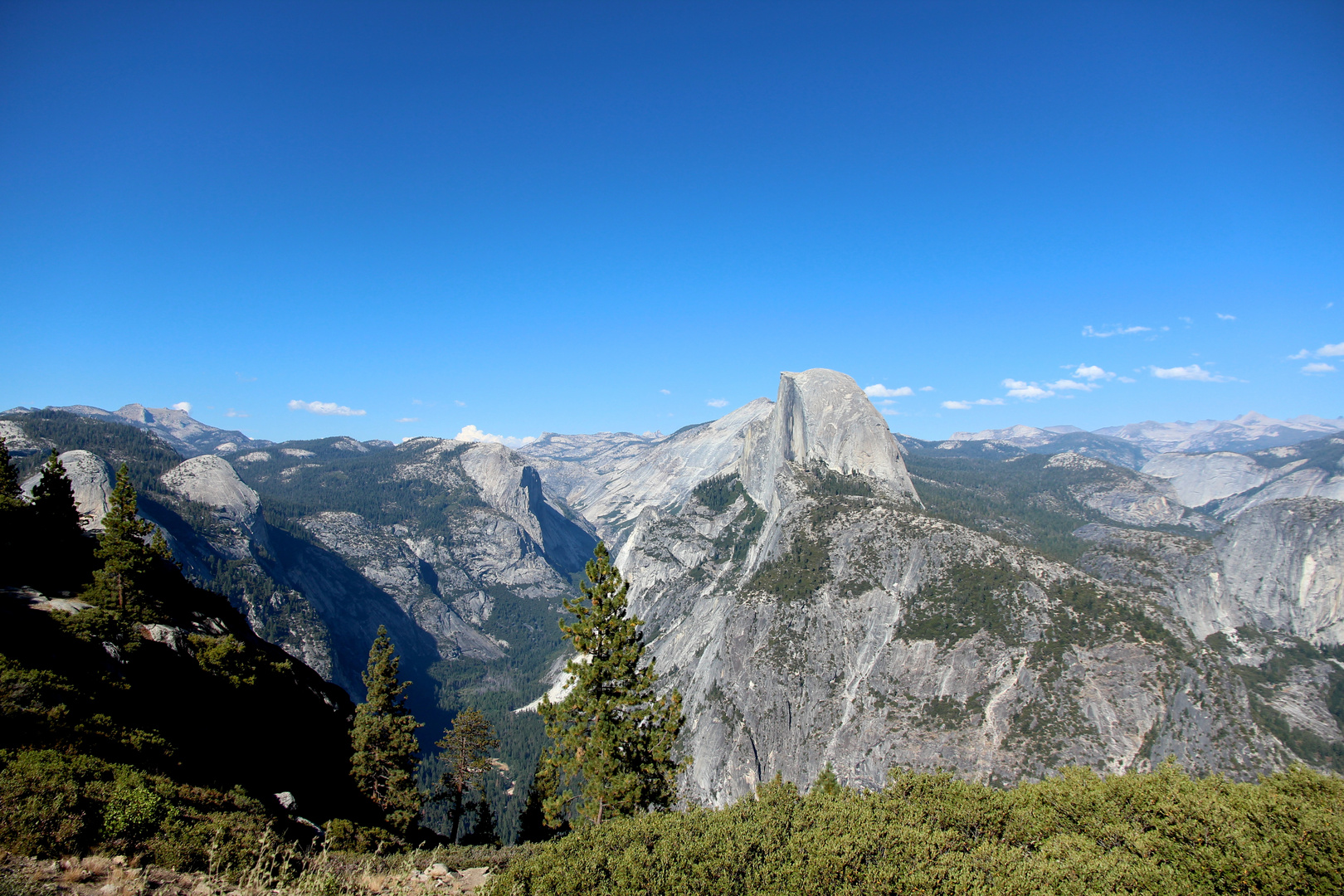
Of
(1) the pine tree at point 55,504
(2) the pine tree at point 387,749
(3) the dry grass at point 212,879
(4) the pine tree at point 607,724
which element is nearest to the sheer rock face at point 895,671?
(2) the pine tree at point 387,749

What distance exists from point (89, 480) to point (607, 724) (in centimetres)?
16219

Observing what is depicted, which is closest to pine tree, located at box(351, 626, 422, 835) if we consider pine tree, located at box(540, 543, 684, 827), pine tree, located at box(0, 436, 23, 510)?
pine tree, located at box(540, 543, 684, 827)

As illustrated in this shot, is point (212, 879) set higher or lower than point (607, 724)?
higher

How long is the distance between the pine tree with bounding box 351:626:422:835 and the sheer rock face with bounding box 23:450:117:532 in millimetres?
129432

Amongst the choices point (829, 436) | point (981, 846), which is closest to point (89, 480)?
point (981, 846)

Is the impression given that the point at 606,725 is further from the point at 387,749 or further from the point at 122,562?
the point at 122,562

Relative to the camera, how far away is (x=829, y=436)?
561 feet

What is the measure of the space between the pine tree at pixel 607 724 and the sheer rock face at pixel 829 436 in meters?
138

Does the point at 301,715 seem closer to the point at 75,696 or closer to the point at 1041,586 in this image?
the point at 75,696

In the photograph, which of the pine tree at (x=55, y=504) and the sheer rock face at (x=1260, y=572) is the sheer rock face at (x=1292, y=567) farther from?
the pine tree at (x=55, y=504)

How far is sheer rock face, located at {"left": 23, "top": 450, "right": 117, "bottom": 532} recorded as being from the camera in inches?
4614

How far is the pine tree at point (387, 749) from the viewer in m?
30.6

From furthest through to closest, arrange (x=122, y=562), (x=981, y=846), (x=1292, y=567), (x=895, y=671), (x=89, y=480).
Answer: (x=1292, y=567) < (x=89, y=480) < (x=895, y=671) < (x=122, y=562) < (x=981, y=846)

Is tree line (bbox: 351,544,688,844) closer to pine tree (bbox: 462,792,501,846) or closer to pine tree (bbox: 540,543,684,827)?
pine tree (bbox: 540,543,684,827)
